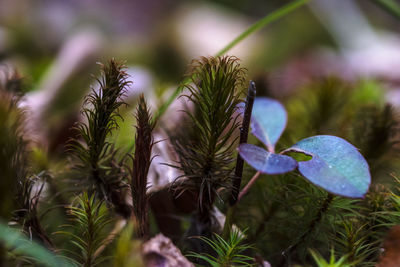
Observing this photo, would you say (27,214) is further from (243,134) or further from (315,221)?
(315,221)

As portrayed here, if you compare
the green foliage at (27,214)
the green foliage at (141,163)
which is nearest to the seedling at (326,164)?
the green foliage at (141,163)

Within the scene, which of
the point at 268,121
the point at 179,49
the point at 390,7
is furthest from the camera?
the point at 179,49

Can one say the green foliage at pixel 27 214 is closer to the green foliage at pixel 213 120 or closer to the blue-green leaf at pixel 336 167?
the green foliage at pixel 213 120

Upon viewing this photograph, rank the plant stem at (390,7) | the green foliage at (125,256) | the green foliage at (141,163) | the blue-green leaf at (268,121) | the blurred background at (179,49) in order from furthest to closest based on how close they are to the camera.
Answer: the blurred background at (179,49) → the plant stem at (390,7) → the blue-green leaf at (268,121) → the green foliage at (141,163) → the green foliage at (125,256)

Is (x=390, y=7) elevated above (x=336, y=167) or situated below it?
above

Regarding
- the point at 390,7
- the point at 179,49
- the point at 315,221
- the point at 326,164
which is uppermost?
the point at 390,7

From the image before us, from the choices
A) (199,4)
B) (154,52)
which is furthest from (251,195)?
(199,4)

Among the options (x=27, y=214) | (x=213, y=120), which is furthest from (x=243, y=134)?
(x=27, y=214)
